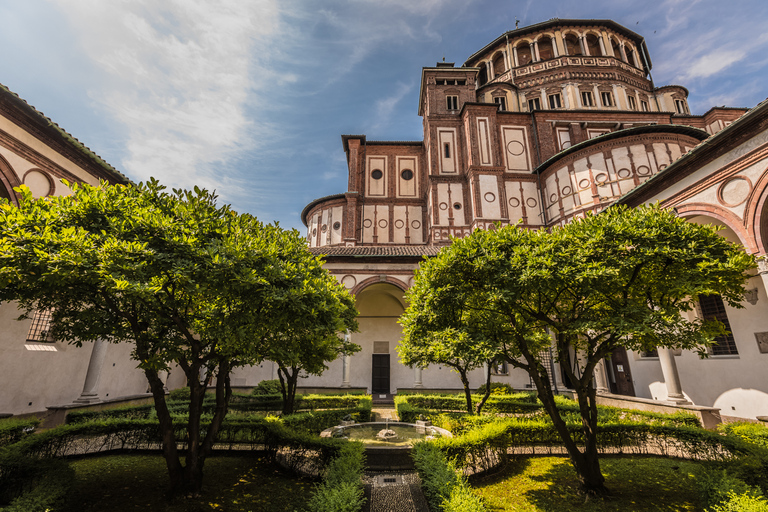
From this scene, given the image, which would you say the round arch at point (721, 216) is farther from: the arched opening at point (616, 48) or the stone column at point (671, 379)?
the arched opening at point (616, 48)

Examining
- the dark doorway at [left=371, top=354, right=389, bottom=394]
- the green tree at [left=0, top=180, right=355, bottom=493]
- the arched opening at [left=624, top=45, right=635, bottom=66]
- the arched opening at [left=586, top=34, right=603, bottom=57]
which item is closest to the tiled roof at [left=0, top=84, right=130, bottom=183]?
the green tree at [left=0, top=180, right=355, bottom=493]

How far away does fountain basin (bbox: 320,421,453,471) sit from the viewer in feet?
26.2

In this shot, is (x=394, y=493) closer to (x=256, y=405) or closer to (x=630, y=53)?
(x=256, y=405)

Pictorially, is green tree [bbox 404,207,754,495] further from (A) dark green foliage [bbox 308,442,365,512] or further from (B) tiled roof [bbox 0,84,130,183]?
(B) tiled roof [bbox 0,84,130,183]

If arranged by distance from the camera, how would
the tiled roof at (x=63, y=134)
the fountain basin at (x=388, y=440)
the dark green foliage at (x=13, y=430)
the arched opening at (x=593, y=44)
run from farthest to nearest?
the arched opening at (x=593, y=44) → the tiled roof at (x=63, y=134) → the fountain basin at (x=388, y=440) → the dark green foliage at (x=13, y=430)

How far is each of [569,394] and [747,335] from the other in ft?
28.9

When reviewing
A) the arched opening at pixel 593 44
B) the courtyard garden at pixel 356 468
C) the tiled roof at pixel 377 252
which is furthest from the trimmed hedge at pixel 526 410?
the arched opening at pixel 593 44

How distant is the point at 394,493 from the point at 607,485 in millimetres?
4275

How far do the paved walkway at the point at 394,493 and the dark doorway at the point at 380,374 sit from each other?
14.5 metres

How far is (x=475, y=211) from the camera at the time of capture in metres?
23.4

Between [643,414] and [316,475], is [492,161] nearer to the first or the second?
[643,414]

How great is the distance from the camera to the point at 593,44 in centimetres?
3059

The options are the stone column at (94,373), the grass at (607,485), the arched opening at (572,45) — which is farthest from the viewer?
the arched opening at (572,45)

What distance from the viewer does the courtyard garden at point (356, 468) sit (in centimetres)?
525
